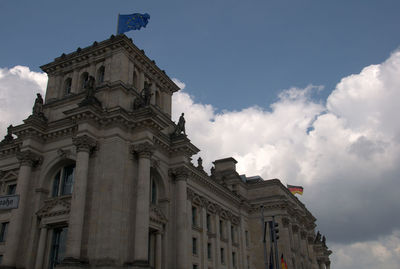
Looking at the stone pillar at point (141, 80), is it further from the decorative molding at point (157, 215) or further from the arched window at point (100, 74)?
the decorative molding at point (157, 215)

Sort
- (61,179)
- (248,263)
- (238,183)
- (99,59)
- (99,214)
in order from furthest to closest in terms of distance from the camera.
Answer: (238,183), (248,263), (99,59), (61,179), (99,214)

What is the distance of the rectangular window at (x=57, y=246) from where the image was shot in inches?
1194

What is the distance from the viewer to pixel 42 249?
3025 cm

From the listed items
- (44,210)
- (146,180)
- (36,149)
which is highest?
(36,149)

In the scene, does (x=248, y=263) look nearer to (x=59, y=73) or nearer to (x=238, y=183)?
(x=238, y=183)

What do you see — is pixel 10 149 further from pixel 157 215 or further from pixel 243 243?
pixel 243 243

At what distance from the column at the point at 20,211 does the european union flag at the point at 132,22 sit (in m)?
14.7

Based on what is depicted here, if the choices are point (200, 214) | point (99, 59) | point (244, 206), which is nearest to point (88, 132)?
point (99, 59)

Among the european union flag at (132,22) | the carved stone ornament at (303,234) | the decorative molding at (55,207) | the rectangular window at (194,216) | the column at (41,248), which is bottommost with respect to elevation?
the column at (41,248)

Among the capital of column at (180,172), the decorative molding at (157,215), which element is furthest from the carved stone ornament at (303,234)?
the decorative molding at (157,215)

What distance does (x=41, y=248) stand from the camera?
3025 cm

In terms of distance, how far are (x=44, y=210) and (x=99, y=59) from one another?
1504cm

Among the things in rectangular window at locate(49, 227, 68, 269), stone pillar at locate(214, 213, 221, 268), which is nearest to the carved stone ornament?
stone pillar at locate(214, 213, 221, 268)

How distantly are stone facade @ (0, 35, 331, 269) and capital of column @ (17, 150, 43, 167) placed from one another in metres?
0.09
